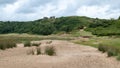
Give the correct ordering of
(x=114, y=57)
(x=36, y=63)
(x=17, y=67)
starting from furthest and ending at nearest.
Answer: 1. (x=114, y=57)
2. (x=36, y=63)
3. (x=17, y=67)

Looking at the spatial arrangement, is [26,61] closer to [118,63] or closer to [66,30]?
[118,63]

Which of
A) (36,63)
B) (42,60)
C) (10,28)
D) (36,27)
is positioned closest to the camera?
(36,63)

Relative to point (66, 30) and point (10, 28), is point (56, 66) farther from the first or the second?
point (10, 28)

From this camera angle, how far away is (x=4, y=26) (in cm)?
13212

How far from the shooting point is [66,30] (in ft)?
366

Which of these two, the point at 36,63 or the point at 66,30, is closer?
the point at 36,63

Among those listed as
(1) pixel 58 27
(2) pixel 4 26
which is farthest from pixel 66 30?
(2) pixel 4 26

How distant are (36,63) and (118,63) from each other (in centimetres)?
494

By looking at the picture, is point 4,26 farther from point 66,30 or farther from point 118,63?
point 118,63

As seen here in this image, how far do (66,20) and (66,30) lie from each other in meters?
19.7

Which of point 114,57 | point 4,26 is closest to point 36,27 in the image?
point 4,26

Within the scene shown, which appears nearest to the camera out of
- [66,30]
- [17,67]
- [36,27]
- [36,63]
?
[17,67]

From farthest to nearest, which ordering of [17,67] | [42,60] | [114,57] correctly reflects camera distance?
[114,57]
[42,60]
[17,67]

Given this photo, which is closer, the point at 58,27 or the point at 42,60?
the point at 42,60
